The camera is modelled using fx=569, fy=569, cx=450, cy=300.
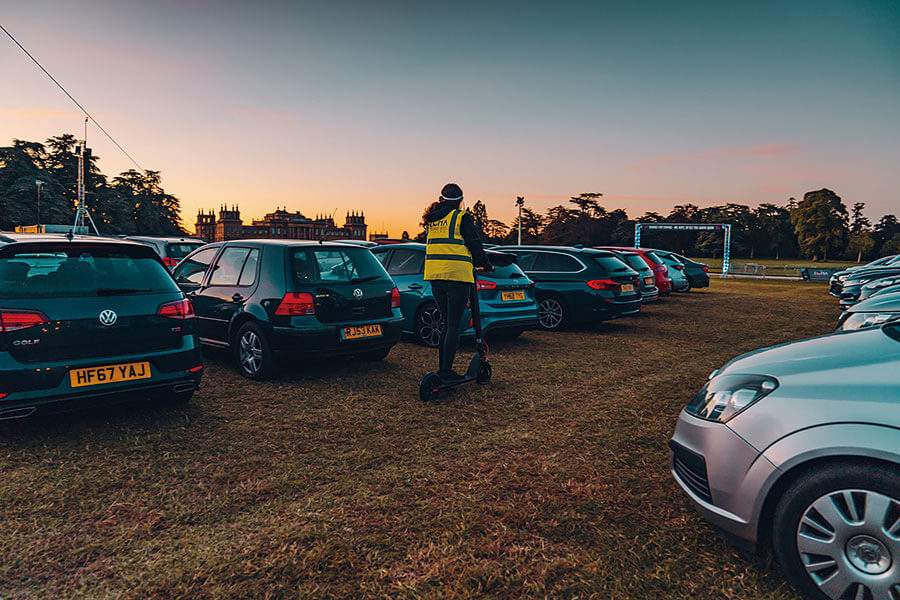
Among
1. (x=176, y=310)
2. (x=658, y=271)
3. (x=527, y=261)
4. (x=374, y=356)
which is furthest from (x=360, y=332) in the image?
(x=658, y=271)

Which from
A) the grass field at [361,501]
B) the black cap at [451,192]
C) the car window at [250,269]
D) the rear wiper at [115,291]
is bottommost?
the grass field at [361,501]

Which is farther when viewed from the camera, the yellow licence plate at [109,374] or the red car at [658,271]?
the red car at [658,271]

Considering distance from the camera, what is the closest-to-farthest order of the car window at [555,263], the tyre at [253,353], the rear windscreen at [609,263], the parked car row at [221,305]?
Result: the parked car row at [221,305] < the tyre at [253,353] < the rear windscreen at [609,263] < the car window at [555,263]

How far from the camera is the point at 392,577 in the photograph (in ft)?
8.27

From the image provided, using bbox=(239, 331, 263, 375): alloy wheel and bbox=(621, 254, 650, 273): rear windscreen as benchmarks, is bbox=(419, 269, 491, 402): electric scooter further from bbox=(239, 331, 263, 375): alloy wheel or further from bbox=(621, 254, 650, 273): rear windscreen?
bbox=(621, 254, 650, 273): rear windscreen

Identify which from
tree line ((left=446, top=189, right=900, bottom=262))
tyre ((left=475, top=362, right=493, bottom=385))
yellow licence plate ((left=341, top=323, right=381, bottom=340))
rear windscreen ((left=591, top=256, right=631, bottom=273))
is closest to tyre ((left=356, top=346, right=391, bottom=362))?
yellow licence plate ((left=341, top=323, right=381, bottom=340))

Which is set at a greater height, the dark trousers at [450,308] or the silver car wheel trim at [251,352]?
the dark trousers at [450,308]

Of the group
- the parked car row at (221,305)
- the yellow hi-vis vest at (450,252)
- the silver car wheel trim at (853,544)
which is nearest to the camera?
the silver car wheel trim at (853,544)

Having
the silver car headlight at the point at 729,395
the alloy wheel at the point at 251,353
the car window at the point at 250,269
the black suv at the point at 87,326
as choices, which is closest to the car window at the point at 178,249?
the car window at the point at 250,269

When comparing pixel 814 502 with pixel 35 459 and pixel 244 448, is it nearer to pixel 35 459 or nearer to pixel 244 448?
pixel 244 448

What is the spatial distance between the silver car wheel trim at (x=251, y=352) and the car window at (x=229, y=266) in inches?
28.4

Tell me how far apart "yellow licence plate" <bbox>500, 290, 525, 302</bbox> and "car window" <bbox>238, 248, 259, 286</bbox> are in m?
3.51

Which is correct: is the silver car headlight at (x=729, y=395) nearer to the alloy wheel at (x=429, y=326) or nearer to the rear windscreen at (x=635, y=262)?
the alloy wheel at (x=429, y=326)

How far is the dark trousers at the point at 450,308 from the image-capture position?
5.29m
